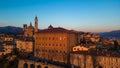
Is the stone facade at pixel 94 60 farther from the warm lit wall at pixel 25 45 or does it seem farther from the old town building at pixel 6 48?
the old town building at pixel 6 48

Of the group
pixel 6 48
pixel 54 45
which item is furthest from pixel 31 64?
pixel 6 48

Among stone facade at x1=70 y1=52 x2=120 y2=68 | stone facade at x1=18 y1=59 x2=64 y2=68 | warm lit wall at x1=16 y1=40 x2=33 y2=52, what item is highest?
warm lit wall at x1=16 y1=40 x2=33 y2=52

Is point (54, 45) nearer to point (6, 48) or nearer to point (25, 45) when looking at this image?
point (25, 45)

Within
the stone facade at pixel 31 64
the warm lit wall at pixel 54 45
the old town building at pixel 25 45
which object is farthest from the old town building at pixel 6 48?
the stone facade at pixel 31 64

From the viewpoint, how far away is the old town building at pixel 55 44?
38219 mm

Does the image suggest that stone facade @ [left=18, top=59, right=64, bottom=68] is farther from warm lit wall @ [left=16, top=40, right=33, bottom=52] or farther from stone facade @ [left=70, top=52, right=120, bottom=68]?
warm lit wall @ [left=16, top=40, right=33, bottom=52]

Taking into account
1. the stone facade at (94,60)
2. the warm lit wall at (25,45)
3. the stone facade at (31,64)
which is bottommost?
the stone facade at (31,64)

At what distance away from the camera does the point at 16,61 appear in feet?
136

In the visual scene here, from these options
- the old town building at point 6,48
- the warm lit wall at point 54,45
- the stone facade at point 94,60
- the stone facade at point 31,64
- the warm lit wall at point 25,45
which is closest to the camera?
the stone facade at point 94,60

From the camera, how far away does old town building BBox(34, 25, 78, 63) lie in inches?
1505

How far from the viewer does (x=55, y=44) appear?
1583 inches

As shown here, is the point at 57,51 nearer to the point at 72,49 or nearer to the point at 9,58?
the point at 72,49

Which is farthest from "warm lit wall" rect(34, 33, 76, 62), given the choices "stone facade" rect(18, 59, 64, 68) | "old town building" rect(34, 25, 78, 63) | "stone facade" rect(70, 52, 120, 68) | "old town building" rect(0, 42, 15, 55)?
"old town building" rect(0, 42, 15, 55)

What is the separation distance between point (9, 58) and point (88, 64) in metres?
18.7
